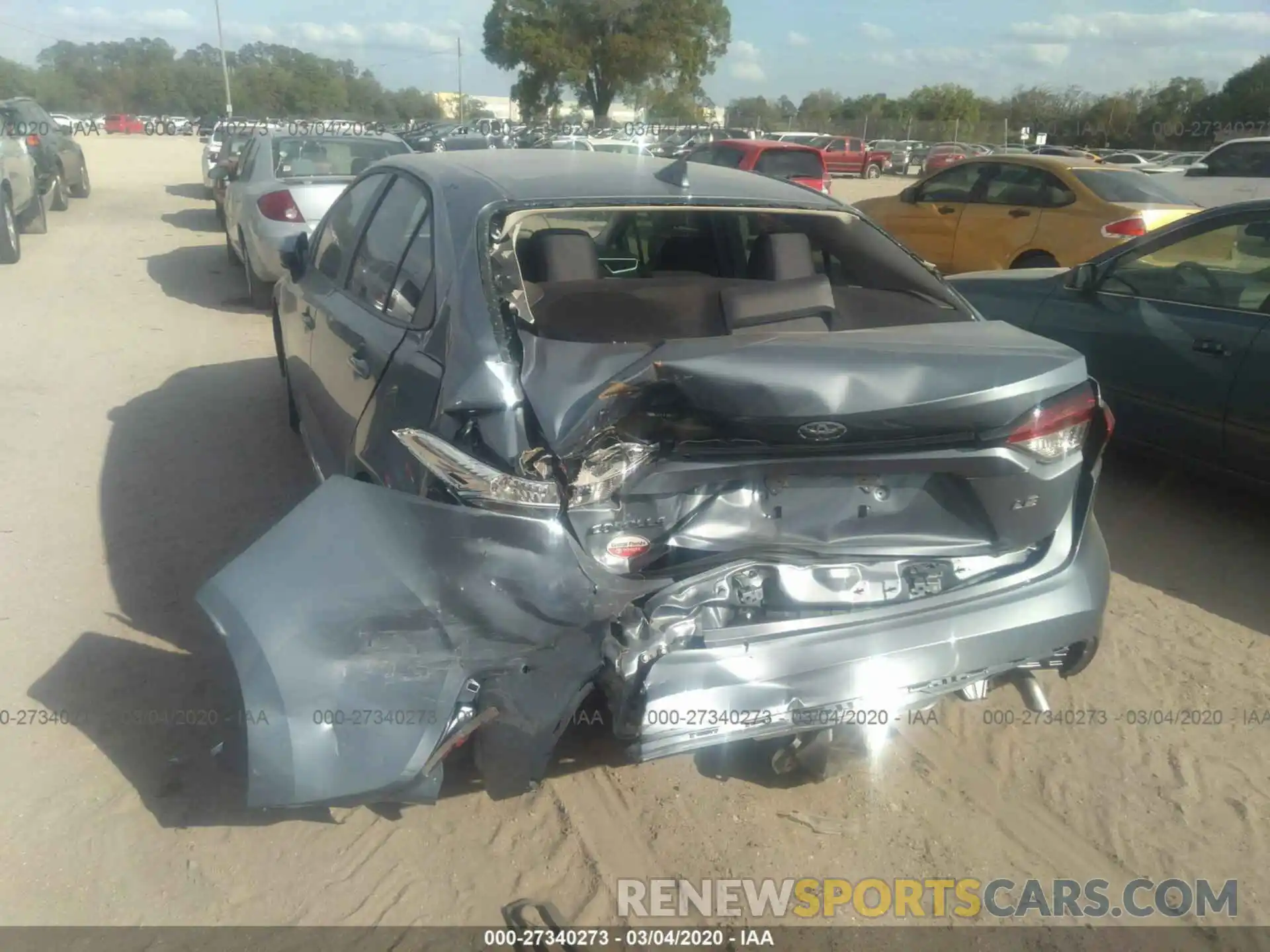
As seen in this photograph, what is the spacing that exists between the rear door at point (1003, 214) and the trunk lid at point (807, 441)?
23.2ft

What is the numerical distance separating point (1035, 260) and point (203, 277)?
833 centimetres

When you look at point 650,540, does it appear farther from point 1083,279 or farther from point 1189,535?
point 1083,279

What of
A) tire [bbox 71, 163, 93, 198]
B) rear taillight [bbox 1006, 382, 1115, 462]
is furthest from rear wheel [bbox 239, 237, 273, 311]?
tire [bbox 71, 163, 93, 198]

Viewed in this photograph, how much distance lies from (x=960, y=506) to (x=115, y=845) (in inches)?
94.8

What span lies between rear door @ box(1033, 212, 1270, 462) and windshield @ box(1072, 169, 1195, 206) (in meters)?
4.07

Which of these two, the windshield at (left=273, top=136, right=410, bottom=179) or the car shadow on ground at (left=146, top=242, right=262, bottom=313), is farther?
the windshield at (left=273, top=136, right=410, bottom=179)

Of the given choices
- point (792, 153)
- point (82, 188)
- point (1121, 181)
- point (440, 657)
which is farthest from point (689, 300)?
point (82, 188)

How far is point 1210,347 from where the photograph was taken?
4.64 metres

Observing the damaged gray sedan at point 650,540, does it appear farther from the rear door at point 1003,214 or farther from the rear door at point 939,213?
the rear door at point 939,213

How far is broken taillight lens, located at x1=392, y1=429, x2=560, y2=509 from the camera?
7.99 ft

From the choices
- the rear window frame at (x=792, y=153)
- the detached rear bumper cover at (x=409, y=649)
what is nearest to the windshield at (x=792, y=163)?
the rear window frame at (x=792, y=153)

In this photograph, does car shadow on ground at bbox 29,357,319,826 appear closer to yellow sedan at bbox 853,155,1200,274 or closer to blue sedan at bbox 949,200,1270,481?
blue sedan at bbox 949,200,1270,481

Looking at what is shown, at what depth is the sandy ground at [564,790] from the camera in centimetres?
267

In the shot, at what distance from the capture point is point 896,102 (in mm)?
64750
